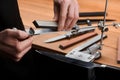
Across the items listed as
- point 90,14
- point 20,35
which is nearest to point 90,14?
point 90,14

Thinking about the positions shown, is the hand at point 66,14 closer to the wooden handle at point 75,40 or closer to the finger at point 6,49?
the wooden handle at point 75,40

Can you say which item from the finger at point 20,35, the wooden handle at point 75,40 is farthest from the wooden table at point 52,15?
the finger at point 20,35

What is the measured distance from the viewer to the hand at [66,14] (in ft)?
3.54

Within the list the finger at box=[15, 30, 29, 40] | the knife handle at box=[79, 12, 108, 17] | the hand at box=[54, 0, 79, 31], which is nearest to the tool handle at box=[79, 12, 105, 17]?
the knife handle at box=[79, 12, 108, 17]

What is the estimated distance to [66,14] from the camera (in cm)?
111

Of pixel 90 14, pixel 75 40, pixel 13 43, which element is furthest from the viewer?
pixel 90 14

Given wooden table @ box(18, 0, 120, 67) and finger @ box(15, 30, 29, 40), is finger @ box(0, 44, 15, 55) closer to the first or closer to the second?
finger @ box(15, 30, 29, 40)

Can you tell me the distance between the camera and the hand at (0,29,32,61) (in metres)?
0.85

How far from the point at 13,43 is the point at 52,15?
55cm

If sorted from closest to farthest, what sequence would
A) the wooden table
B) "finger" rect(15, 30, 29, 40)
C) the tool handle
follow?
"finger" rect(15, 30, 29, 40)
the wooden table
the tool handle

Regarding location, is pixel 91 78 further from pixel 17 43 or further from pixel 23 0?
pixel 23 0

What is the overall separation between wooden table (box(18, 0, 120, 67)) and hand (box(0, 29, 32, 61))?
0.20 metres

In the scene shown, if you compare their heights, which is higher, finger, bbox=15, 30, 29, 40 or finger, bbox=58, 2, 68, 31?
finger, bbox=58, 2, 68, 31

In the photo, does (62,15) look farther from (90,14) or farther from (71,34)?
(90,14)
